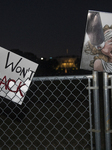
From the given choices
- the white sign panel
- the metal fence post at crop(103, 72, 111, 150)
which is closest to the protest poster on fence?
the metal fence post at crop(103, 72, 111, 150)

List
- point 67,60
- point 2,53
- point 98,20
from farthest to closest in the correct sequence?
point 67,60 → point 98,20 → point 2,53

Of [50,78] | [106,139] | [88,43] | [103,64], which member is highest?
[88,43]

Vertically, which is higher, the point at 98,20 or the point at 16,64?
the point at 98,20

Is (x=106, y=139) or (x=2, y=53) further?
(x=106, y=139)

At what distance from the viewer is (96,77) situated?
177 centimetres

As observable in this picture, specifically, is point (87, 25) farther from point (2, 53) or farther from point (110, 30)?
point (2, 53)

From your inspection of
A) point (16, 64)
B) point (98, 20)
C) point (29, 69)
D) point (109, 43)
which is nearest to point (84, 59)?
point (109, 43)

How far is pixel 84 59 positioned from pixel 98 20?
1.34ft

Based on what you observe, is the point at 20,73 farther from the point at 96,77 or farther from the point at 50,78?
the point at 96,77

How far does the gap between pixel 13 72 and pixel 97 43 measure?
0.84 m

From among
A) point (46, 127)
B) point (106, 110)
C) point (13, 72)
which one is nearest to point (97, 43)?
point (106, 110)

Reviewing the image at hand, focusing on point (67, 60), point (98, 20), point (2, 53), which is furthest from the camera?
point (67, 60)

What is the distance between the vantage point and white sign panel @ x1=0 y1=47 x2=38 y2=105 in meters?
1.68

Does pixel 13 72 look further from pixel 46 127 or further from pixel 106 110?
pixel 46 127
